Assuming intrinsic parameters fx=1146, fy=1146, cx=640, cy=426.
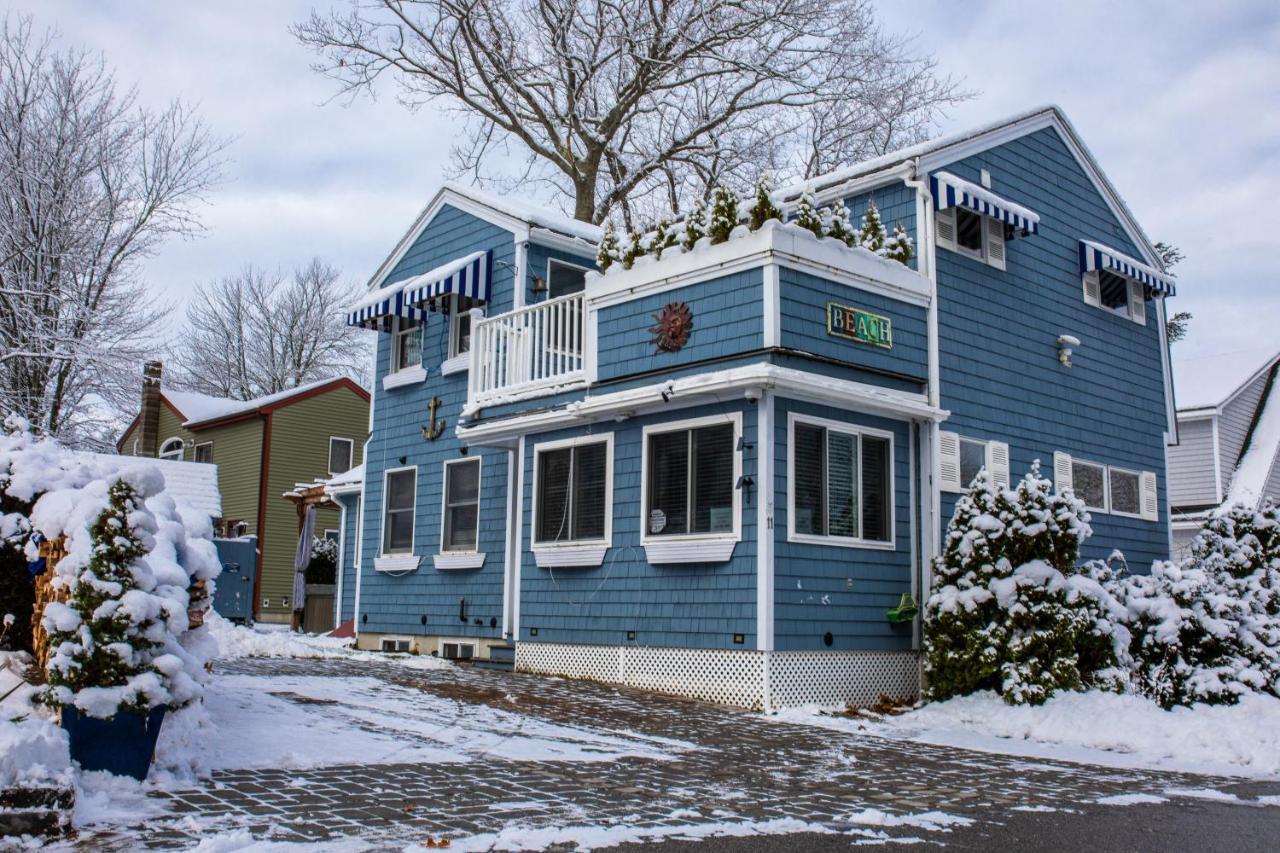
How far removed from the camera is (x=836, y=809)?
6062mm

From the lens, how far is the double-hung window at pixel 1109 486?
1469cm

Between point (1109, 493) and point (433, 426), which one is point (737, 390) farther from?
point (1109, 493)

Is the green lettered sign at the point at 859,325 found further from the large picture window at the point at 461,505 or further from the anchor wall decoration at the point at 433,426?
the anchor wall decoration at the point at 433,426

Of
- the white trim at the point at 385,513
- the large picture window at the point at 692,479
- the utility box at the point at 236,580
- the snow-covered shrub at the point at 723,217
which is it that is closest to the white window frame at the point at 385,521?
the white trim at the point at 385,513

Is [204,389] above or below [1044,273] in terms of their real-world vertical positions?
above

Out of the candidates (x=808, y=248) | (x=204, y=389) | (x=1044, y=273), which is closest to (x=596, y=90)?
(x=1044, y=273)

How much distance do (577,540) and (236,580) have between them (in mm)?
12752

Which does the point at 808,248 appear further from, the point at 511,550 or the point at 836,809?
the point at 836,809

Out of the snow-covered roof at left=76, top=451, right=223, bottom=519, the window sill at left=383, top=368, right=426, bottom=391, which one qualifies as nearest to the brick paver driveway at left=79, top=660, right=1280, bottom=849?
the window sill at left=383, top=368, right=426, bottom=391

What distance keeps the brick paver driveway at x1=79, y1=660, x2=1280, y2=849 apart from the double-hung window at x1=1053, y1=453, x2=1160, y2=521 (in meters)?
5.60

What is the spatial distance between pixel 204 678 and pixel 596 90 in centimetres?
2093

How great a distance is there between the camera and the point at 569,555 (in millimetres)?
12812

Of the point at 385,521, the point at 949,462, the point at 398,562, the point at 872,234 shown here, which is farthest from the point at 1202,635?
the point at 385,521

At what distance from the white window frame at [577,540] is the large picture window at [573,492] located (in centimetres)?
1
